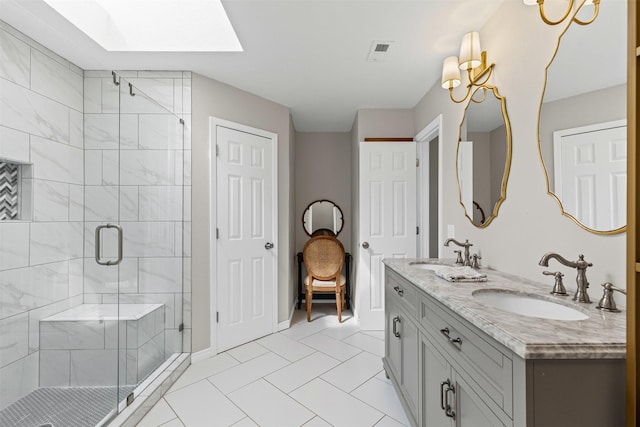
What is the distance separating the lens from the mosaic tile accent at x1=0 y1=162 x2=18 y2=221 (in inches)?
66.1

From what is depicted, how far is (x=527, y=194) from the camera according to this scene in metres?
1.33

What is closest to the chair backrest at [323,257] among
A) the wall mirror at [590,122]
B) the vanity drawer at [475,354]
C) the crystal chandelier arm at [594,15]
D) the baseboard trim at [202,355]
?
the baseboard trim at [202,355]

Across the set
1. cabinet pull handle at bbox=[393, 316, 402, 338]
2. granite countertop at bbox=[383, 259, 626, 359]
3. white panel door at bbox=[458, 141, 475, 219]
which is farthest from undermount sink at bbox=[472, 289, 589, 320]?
white panel door at bbox=[458, 141, 475, 219]

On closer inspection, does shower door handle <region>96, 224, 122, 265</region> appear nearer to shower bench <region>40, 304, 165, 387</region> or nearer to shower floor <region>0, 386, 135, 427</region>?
shower bench <region>40, 304, 165, 387</region>

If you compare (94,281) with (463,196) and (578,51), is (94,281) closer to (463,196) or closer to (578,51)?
(463,196)

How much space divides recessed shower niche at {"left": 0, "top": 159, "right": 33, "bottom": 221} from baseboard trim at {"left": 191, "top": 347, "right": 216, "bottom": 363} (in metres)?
1.53

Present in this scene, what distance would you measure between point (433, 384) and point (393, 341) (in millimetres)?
681

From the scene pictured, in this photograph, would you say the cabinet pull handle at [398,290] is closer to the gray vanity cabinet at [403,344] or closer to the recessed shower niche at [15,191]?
the gray vanity cabinet at [403,344]

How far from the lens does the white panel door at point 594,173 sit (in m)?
0.88

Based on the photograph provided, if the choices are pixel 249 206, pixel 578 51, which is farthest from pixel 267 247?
pixel 578 51

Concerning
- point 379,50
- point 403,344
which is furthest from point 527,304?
point 379,50

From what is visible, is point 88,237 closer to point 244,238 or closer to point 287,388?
point 244,238

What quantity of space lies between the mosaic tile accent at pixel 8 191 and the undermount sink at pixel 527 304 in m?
2.64

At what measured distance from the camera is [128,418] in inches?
61.3
